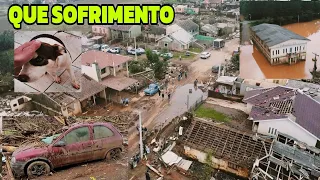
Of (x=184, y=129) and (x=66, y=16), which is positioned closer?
(x=66, y=16)

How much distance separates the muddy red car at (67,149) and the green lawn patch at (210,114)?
310 inches

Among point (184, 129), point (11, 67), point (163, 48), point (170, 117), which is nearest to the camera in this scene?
point (184, 129)

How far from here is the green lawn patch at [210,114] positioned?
14679 mm

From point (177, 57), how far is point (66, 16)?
1693 cm

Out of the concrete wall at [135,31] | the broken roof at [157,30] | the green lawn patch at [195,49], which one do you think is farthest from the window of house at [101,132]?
the concrete wall at [135,31]

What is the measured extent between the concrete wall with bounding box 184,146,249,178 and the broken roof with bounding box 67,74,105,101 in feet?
22.4

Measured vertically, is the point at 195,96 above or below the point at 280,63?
below

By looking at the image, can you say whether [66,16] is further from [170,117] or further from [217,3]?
[217,3]

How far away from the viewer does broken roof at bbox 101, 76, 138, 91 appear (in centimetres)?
1806

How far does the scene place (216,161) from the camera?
39.2 feet

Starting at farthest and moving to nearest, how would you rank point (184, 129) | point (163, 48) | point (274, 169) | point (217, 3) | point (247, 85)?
1. point (217, 3)
2. point (163, 48)
3. point (247, 85)
4. point (184, 129)
5. point (274, 169)

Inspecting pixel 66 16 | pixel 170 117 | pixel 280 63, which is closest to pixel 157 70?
pixel 170 117

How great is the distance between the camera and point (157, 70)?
72.9 ft

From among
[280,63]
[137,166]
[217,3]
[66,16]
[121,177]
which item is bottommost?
[137,166]
